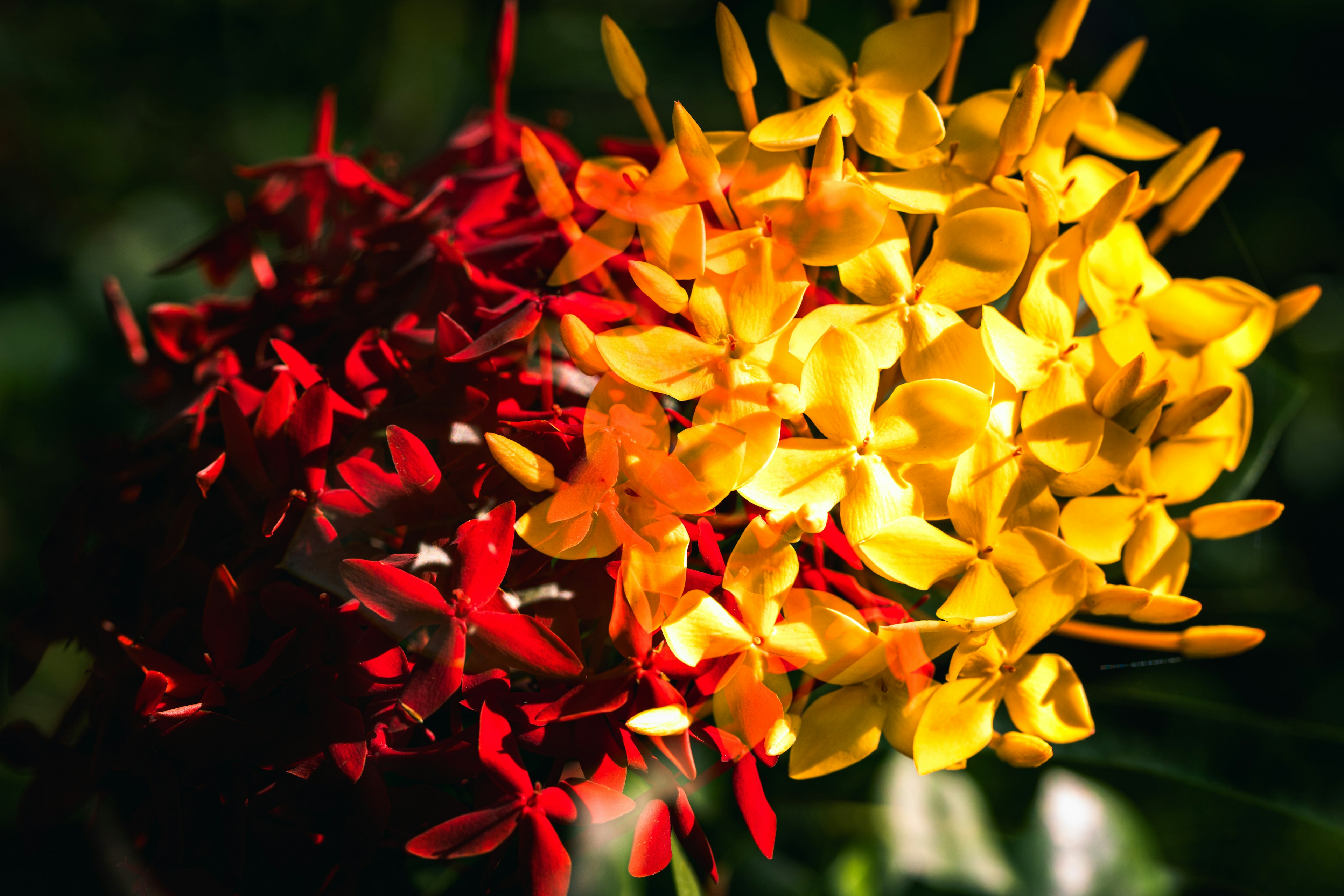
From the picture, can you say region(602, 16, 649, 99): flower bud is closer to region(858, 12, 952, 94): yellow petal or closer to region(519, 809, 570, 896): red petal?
region(858, 12, 952, 94): yellow petal

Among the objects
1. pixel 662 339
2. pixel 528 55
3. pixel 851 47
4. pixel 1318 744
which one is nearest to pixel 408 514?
pixel 662 339

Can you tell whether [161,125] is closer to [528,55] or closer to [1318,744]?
Result: [528,55]

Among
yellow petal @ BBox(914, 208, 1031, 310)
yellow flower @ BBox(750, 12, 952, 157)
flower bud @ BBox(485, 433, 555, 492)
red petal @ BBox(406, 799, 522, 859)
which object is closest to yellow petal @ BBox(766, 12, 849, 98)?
yellow flower @ BBox(750, 12, 952, 157)

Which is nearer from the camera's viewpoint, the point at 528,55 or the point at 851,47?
the point at 851,47

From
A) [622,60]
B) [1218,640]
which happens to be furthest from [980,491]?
[622,60]

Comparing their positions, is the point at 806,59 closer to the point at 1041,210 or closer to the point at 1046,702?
the point at 1041,210

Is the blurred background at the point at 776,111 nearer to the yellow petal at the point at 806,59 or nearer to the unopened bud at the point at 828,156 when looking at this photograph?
the yellow petal at the point at 806,59
